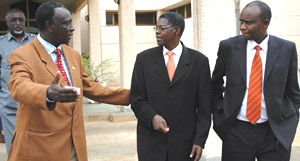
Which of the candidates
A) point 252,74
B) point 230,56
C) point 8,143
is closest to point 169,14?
point 230,56

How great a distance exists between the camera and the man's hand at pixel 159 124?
294 centimetres

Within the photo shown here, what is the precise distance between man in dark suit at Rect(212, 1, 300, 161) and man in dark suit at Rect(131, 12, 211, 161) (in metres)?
0.23

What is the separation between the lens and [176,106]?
10.0 feet

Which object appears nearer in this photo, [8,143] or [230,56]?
[230,56]

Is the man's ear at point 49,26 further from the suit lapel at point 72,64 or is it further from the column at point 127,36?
the column at point 127,36

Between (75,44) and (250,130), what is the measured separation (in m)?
13.1

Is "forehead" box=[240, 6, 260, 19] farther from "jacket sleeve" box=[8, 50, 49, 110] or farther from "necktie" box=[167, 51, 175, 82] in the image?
"jacket sleeve" box=[8, 50, 49, 110]

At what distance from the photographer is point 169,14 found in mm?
3148

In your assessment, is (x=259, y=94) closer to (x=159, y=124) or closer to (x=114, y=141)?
(x=159, y=124)

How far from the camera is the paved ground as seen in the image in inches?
187

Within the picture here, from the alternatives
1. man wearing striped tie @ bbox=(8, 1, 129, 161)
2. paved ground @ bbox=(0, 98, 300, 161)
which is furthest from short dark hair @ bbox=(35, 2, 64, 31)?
paved ground @ bbox=(0, 98, 300, 161)

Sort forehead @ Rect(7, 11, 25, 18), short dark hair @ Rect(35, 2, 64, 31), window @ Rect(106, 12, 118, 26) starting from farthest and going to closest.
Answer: window @ Rect(106, 12, 118, 26) < forehead @ Rect(7, 11, 25, 18) < short dark hair @ Rect(35, 2, 64, 31)

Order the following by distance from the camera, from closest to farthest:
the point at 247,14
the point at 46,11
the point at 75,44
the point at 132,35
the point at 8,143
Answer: the point at 46,11, the point at 247,14, the point at 8,143, the point at 132,35, the point at 75,44

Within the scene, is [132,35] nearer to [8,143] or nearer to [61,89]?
[8,143]
